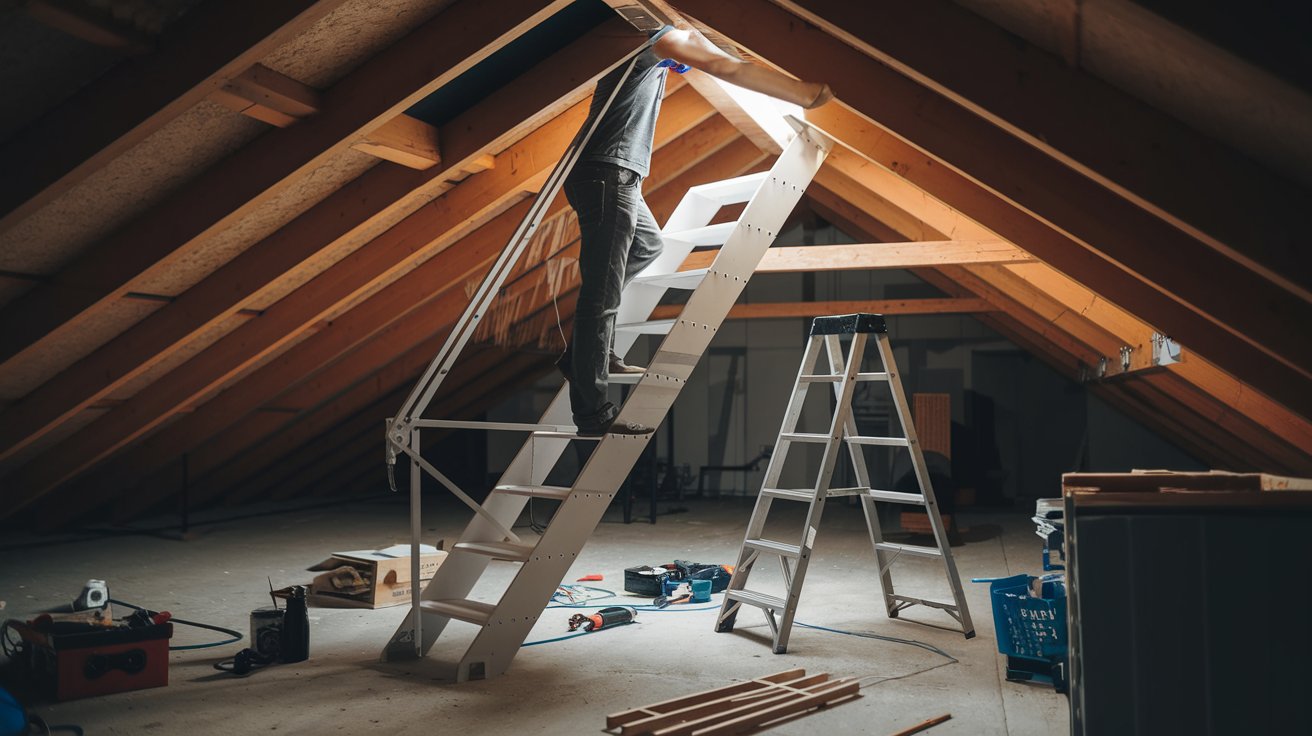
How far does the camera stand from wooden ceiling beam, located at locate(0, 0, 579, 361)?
3.56 metres

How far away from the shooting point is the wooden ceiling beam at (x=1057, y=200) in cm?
272

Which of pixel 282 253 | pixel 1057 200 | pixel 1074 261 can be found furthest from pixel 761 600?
pixel 282 253

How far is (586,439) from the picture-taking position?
3695 millimetres

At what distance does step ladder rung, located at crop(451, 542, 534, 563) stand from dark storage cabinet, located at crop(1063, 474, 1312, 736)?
1.76 m

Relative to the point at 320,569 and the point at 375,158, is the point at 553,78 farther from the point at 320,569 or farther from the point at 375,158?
the point at 320,569

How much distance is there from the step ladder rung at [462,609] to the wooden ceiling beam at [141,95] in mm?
1870

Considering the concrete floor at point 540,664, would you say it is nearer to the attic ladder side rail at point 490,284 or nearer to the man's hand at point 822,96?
the attic ladder side rail at point 490,284

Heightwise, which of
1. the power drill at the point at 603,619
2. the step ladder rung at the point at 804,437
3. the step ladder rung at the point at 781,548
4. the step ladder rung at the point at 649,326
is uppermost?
the step ladder rung at the point at 649,326

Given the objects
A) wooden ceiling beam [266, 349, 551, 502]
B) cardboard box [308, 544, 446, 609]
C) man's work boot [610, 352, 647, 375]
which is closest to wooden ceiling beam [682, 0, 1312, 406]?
man's work boot [610, 352, 647, 375]

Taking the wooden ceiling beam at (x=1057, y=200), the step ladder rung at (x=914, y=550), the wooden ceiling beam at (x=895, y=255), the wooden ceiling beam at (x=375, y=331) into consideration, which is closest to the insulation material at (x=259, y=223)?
the wooden ceiling beam at (x=375, y=331)

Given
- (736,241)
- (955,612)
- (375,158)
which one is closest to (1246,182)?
(736,241)

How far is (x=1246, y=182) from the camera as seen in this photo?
7.22ft

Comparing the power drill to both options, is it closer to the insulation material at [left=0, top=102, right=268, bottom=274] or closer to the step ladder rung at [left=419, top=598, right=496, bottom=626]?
the step ladder rung at [left=419, top=598, right=496, bottom=626]

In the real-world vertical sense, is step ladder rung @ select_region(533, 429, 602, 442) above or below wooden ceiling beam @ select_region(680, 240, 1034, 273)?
below
